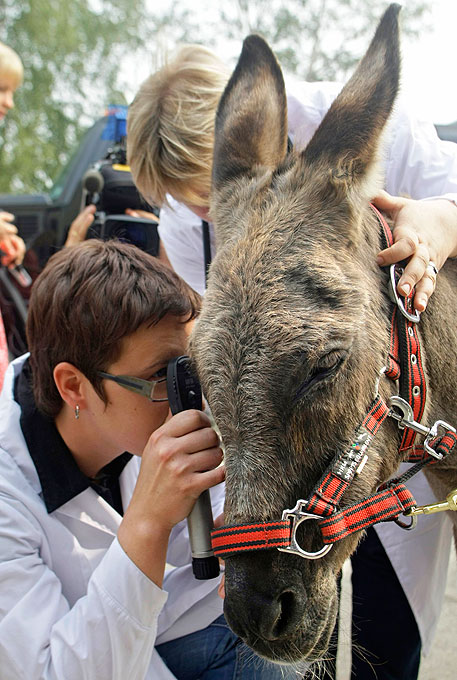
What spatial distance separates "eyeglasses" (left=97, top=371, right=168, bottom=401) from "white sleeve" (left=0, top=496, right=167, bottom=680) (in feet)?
1.81

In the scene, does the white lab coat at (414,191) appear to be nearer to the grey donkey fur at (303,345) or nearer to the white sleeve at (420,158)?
the white sleeve at (420,158)

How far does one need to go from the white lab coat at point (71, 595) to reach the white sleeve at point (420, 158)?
5.84 feet

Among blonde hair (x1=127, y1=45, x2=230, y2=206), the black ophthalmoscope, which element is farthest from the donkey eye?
blonde hair (x1=127, y1=45, x2=230, y2=206)

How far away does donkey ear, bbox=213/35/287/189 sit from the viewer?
2.08 metres

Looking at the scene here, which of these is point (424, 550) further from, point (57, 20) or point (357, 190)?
point (57, 20)

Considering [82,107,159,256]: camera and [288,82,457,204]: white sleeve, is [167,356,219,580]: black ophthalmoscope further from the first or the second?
[82,107,159,256]: camera

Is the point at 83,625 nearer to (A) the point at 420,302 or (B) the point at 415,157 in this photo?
(A) the point at 420,302

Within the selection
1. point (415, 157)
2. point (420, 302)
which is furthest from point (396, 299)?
point (415, 157)

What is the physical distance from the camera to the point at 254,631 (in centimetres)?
157

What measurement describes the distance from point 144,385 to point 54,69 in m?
28.1

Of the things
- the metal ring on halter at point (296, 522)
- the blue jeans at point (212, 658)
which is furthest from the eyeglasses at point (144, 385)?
the blue jeans at point (212, 658)

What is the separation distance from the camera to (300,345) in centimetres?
152

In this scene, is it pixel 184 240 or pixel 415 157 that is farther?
pixel 184 240

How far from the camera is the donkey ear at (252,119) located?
2084 mm
